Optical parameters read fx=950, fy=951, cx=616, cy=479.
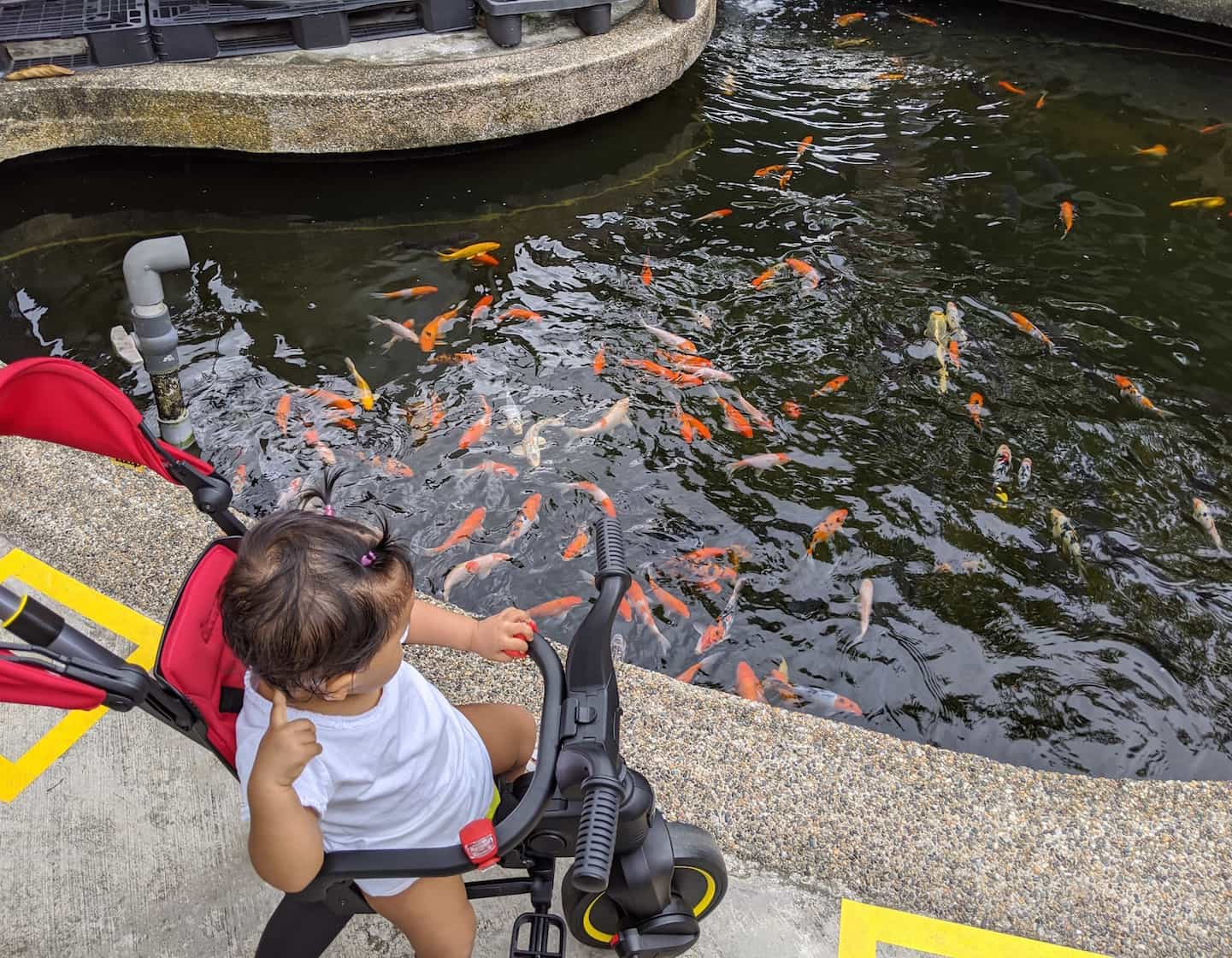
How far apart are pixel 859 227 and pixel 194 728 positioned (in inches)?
232

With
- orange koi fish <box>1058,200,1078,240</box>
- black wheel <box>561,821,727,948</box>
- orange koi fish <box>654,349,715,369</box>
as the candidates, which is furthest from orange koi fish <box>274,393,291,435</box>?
orange koi fish <box>1058,200,1078,240</box>

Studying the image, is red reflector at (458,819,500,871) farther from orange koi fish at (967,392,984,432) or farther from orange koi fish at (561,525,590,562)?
orange koi fish at (967,392,984,432)

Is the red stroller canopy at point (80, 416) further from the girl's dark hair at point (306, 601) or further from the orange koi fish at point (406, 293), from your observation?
the orange koi fish at point (406, 293)

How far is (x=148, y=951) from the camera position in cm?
241

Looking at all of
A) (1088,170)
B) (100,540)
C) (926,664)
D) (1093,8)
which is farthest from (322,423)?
(1093,8)

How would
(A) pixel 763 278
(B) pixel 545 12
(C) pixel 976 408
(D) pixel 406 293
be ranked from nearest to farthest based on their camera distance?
1. (C) pixel 976 408
2. (D) pixel 406 293
3. (A) pixel 763 278
4. (B) pixel 545 12

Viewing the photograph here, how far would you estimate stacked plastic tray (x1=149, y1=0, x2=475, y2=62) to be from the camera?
682 centimetres

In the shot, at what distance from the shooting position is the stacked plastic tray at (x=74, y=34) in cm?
656

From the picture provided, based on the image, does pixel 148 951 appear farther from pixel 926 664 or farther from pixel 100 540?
pixel 926 664

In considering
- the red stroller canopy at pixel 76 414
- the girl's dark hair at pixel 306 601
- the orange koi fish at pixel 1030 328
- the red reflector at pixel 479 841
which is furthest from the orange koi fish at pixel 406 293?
the red reflector at pixel 479 841

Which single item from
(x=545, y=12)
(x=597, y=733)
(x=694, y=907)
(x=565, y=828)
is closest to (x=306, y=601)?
(x=597, y=733)

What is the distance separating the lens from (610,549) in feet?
6.75

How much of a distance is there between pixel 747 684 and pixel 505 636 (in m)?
2.12

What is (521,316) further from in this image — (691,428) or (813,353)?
(813,353)
